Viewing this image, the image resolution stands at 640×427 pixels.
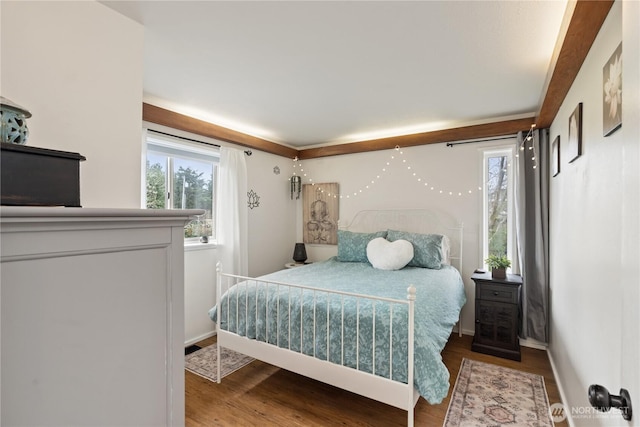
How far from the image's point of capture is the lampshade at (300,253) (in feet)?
14.8

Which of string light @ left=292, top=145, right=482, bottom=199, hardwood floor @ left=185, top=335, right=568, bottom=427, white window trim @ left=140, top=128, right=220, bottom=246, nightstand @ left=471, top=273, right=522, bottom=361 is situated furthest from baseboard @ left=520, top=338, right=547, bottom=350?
white window trim @ left=140, top=128, right=220, bottom=246

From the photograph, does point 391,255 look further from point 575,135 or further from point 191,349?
point 191,349

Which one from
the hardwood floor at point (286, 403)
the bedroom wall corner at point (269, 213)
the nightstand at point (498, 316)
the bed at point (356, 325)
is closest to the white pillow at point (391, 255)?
the bed at point (356, 325)

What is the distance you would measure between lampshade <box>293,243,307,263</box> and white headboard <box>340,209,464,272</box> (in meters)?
0.68

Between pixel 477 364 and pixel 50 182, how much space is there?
3271 millimetres

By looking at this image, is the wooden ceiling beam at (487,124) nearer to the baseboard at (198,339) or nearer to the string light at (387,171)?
the string light at (387,171)

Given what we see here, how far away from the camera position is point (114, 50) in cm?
157

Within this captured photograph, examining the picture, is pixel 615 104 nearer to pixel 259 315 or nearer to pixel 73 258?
pixel 73 258

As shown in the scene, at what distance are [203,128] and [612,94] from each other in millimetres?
3208

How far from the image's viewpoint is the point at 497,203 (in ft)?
11.6

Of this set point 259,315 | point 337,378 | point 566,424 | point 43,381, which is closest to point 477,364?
point 566,424

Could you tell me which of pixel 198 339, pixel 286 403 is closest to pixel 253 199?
pixel 198 339

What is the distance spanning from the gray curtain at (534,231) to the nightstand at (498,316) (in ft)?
0.41

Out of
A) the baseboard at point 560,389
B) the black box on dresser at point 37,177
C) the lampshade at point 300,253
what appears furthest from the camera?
the lampshade at point 300,253
